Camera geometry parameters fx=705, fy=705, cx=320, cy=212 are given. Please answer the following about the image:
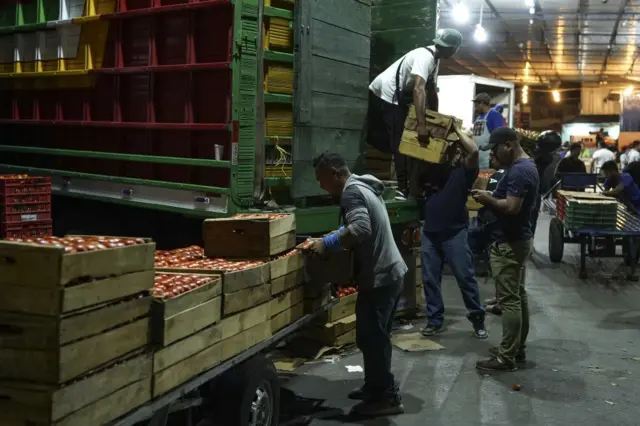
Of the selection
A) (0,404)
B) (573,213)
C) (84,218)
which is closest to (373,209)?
(0,404)

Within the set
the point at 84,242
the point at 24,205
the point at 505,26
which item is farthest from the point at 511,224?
the point at 505,26

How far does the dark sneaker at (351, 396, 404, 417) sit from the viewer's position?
17.9ft

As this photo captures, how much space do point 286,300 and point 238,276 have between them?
84 cm

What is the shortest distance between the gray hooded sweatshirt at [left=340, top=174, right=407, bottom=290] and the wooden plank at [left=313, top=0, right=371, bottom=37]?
1.95m

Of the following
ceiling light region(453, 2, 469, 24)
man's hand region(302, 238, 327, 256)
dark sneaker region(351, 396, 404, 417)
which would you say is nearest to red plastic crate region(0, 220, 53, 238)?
man's hand region(302, 238, 327, 256)

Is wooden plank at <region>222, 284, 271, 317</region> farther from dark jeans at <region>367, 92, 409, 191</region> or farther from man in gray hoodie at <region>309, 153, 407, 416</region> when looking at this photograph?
dark jeans at <region>367, 92, 409, 191</region>

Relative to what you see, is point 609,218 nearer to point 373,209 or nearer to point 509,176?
point 509,176

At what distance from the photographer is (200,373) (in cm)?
395

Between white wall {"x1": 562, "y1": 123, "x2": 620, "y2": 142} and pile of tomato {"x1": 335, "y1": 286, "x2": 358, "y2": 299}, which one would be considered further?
white wall {"x1": 562, "y1": 123, "x2": 620, "y2": 142}

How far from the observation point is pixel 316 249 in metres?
5.14

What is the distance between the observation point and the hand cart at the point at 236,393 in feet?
12.5

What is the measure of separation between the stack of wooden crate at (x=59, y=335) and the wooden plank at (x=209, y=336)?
365mm

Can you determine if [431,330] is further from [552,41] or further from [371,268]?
[552,41]

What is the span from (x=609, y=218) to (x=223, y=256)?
7.82 meters
